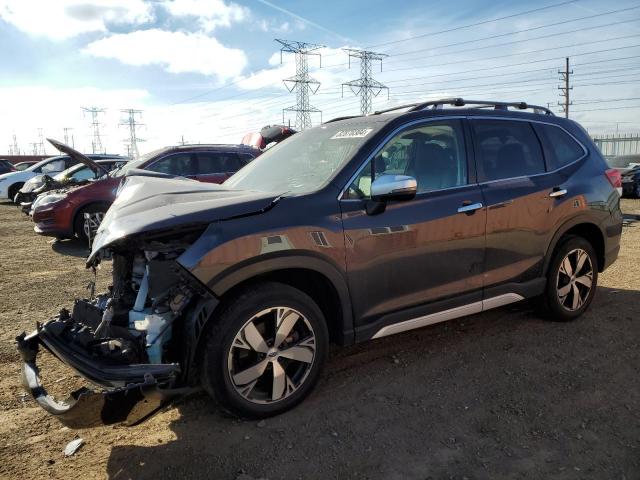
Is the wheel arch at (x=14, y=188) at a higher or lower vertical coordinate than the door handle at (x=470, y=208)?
higher

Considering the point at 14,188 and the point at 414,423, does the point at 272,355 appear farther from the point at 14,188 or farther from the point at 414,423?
the point at 14,188

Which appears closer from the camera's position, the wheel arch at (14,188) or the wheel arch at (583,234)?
the wheel arch at (583,234)

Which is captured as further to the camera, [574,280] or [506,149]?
[574,280]

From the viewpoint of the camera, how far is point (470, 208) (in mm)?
3605

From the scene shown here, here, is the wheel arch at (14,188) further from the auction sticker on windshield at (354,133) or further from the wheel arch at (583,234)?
the wheel arch at (583,234)

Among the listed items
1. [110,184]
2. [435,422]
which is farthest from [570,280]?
[110,184]

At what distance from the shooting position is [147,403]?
2.45 meters

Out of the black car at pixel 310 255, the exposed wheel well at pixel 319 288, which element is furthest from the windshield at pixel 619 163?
the exposed wheel well at pixel 319 288

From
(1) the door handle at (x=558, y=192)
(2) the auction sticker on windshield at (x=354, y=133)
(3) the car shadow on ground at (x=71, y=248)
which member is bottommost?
(3) the car shadow on ground at (x=71, y=248)

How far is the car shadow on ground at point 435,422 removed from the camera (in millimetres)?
2559

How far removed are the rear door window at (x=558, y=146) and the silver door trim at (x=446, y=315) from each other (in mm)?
1256

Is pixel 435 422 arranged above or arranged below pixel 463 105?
below

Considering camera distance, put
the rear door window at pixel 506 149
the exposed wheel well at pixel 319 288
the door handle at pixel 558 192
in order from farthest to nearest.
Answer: the door handle at pixel 558 192
the rear door window at pixel 506 149
the exposed wheel well at pixel 319 288

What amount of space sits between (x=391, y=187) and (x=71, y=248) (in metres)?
7.45
